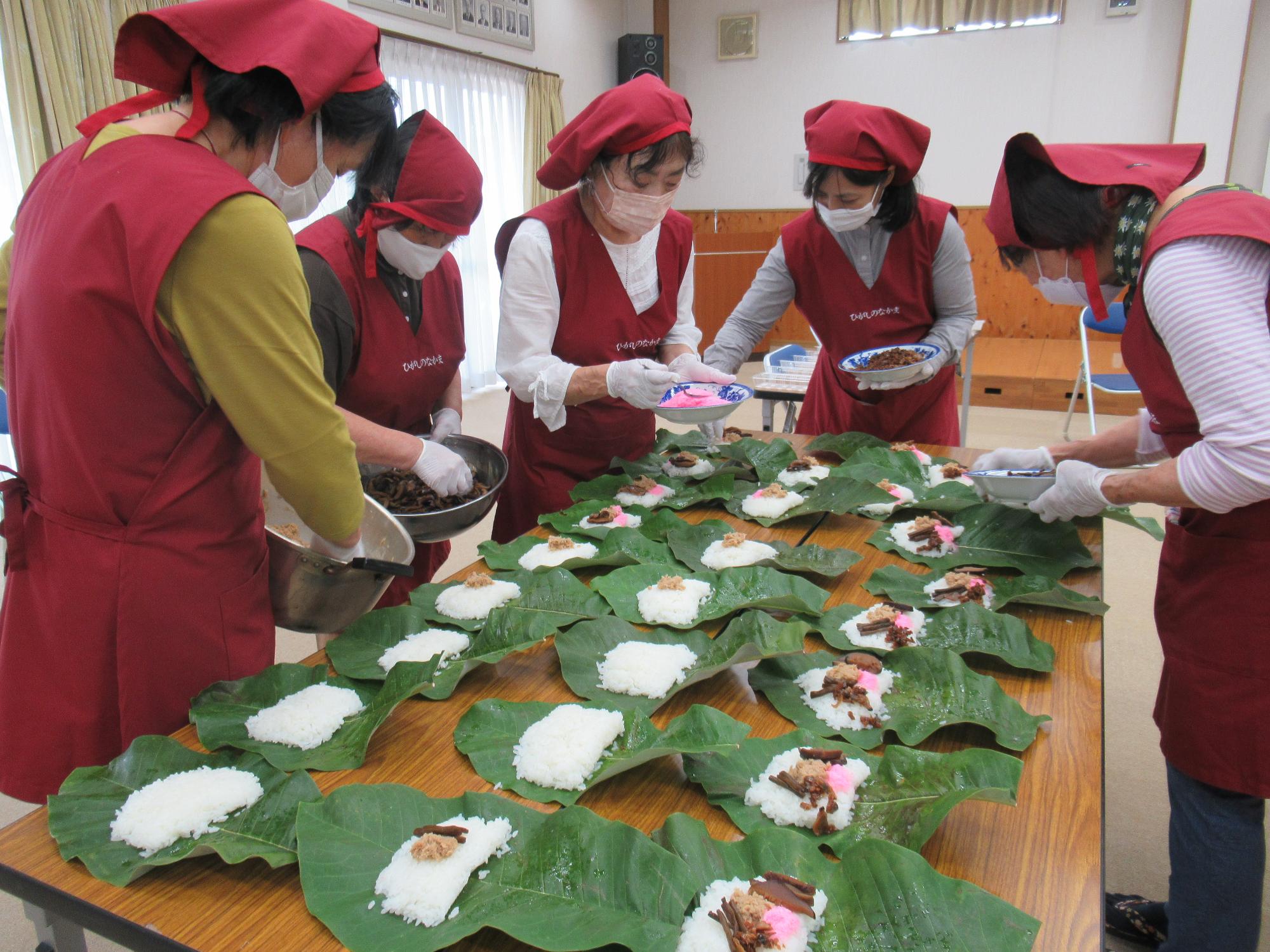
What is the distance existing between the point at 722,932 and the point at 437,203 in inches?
53.3

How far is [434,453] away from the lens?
1.66m

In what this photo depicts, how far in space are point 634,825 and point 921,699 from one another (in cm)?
43

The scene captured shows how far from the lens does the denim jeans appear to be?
1.30m

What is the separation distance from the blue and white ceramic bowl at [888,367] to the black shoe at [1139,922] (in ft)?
4.17

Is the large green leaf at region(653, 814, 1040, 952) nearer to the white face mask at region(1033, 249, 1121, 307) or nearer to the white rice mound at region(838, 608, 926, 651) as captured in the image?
the white rice mound at region(838, 608, 926, 651)

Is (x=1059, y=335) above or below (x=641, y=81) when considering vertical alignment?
below

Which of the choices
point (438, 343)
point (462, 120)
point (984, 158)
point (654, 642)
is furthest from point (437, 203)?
point (984, 158)

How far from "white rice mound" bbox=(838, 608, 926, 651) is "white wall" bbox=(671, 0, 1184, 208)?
6907 mm

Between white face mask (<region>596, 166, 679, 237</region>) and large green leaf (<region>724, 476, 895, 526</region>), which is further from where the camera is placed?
white face mask (<region>596, 166, 679, 237</region>)

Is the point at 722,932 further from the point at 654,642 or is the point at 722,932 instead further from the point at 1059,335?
the point at 1059,335

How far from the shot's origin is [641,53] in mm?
7906

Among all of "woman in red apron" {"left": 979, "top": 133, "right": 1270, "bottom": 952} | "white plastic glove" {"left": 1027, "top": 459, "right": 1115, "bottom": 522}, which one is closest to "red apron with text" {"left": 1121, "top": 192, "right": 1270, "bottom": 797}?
"woman in red apron" {"left": 979, "top": 133, "right": 1270, "bottom": 952}

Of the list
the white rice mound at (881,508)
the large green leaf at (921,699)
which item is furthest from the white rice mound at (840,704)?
the white rice mound at (881,508)

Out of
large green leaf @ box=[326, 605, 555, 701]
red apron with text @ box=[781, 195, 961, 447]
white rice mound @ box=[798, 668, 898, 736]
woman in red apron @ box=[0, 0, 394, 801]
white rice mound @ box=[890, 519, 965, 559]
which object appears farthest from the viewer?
red apron with text @ box=[781, 195, 961, 447]
